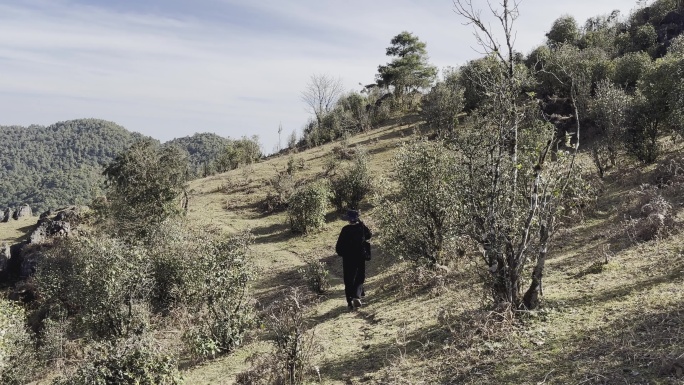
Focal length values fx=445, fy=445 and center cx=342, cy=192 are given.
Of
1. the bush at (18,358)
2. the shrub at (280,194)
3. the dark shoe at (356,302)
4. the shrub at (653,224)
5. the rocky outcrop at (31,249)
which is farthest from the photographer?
the shrub at (280,194)

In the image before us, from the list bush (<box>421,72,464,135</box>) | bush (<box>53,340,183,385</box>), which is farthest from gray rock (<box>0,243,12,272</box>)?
bush (<box>421,72,464,135</box>)

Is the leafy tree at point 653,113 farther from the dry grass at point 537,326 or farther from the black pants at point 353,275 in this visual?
the black pants at point 353,275

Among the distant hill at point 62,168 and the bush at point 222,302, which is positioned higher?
the distant hill at point 62,168

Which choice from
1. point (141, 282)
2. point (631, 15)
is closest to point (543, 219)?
point (141, 282)

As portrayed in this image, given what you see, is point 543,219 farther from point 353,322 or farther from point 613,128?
point 613,128

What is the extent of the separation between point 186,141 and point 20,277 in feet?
516

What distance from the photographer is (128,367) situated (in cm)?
686

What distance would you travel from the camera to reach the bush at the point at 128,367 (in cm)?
673

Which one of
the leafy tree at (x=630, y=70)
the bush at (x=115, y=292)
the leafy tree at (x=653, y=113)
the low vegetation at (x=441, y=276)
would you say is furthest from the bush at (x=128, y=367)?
the leafy tree at (x=630, y=70)

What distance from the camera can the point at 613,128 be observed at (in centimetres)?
1872

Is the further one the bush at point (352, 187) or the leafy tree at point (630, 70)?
the leafy tree at point (630, 70)

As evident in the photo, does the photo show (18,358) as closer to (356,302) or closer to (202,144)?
(356,302)

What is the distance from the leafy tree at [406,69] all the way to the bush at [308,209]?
116 feet

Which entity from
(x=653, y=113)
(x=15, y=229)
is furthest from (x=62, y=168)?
(x=653, y=113)
